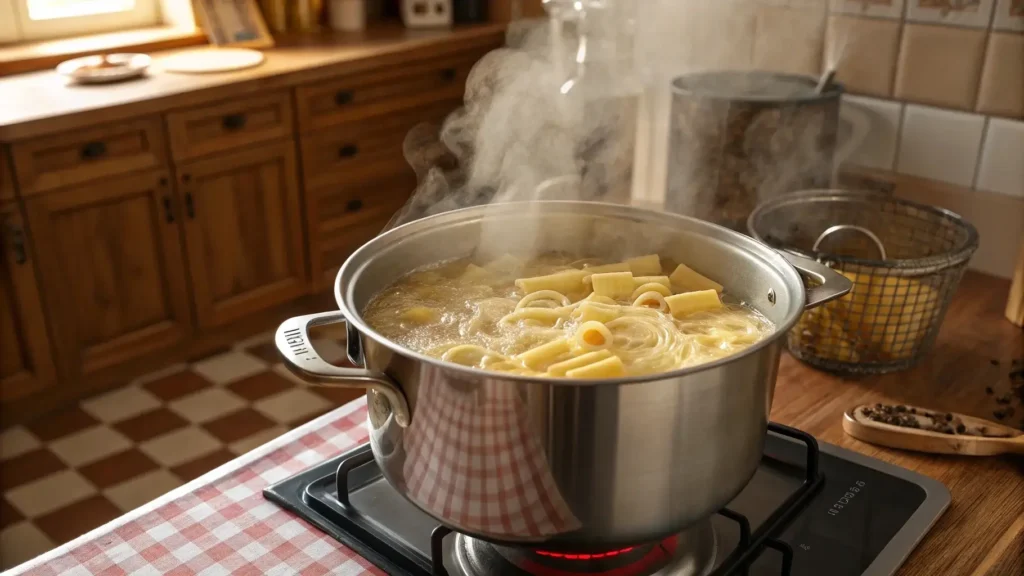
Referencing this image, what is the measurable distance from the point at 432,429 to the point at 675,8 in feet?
4.55

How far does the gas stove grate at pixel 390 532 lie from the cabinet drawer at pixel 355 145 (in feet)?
6.24

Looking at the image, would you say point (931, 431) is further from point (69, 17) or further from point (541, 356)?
point (69, 17)

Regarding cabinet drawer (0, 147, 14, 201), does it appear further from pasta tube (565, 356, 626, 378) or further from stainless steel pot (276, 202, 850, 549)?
pasta tube (565, 356, 626, 378)

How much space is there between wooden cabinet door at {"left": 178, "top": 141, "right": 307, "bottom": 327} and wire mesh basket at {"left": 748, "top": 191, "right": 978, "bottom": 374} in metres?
1.72

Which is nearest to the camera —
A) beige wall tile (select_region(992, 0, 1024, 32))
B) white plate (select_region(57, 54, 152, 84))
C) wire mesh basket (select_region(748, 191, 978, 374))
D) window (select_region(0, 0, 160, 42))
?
wire mesh basket (select_region(748, 191, 978, 374))

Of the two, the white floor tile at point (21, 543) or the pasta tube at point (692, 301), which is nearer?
the pasta tube at point (692, 301)

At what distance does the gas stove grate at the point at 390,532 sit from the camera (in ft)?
2.56

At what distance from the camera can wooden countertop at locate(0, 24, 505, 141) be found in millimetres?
2098

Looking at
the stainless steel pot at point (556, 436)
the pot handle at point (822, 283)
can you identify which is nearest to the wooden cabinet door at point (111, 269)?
the stainless steel pot at point (556, 436)

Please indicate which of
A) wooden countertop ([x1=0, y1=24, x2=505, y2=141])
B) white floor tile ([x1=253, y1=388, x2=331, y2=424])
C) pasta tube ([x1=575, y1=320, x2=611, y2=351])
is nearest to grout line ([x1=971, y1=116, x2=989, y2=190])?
pasta tube ([x1=575, y1=320, x2=611, y2=351])

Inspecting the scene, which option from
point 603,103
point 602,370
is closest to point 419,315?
point 602,370

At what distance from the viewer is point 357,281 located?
796mm

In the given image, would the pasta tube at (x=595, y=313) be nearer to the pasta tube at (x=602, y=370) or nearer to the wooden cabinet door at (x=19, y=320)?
the pasta tube at (x=602, y=370)

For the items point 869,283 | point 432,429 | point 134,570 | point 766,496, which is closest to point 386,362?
point 432,429
